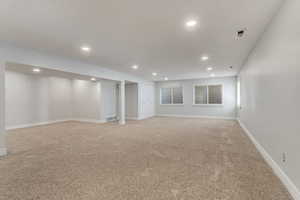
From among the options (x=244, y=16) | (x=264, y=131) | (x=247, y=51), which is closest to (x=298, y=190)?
(x=264, y=131)

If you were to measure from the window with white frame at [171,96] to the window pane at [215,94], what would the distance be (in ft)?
5.75

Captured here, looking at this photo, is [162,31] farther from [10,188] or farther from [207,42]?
[10,188]

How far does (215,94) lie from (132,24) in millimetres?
7596

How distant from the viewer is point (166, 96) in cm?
1012

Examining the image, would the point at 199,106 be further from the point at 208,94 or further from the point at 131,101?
the point at 131,101

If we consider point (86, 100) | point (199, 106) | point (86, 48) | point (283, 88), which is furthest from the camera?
point (199, 106)

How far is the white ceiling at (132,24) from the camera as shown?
1972 mm

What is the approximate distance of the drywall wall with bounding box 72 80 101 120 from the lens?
7500mm

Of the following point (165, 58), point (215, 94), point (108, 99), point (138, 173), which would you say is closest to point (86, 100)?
point (108, 99)

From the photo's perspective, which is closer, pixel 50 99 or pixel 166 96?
pixel 50 99

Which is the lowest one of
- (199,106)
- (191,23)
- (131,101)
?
(199,106)

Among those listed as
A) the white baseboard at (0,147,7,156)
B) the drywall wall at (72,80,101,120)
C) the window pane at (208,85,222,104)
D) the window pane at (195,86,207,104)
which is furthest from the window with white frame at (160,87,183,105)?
the white baseboard at (0,147,7,156)

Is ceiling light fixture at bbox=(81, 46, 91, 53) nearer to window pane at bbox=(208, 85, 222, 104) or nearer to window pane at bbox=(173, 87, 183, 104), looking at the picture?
window pane at bbox=(173, 87, 183, 104)

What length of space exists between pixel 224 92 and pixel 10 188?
900 cm
